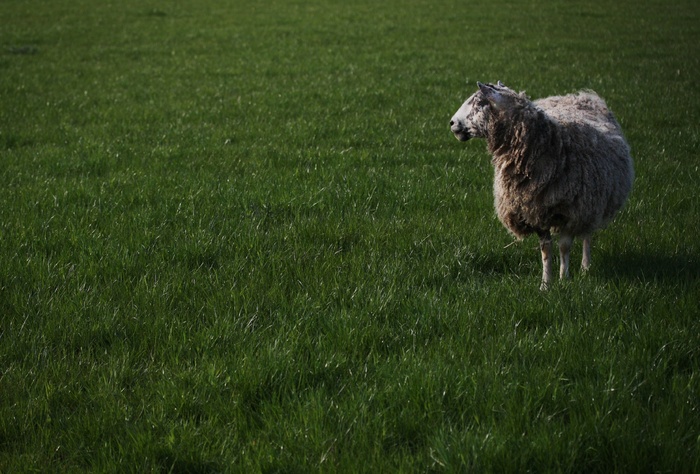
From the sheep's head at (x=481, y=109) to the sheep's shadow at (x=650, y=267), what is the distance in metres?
1.57

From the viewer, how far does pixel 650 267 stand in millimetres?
5977

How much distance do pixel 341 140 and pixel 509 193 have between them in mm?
5406

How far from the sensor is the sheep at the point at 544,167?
575 cm

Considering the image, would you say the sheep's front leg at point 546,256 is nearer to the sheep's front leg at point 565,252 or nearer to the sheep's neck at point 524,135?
Result: the sheep's front leg at point 565,252

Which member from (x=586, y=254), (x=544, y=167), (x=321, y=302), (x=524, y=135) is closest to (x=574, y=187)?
(x=544, y=167)

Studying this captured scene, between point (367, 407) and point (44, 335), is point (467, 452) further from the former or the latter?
point (44, 335)

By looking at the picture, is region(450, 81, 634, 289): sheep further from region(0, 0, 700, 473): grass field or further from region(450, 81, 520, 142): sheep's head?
region(0, 0, 700, 473): grass field

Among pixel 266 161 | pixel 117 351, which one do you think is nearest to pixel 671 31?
pixel 266 161

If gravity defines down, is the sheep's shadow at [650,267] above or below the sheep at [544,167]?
below

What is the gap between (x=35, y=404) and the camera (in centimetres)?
412

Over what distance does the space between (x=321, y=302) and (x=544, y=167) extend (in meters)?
2.05

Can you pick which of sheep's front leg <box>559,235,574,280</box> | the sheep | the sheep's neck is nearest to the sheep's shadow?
sheep's front leg <box>559,235,574,280</box>

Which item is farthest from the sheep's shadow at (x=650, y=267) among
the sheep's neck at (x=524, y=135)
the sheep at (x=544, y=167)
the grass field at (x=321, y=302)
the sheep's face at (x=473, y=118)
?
the sheep's face at (x=473, y=118)

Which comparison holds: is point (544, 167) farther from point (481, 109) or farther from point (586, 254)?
point (586, 254)
